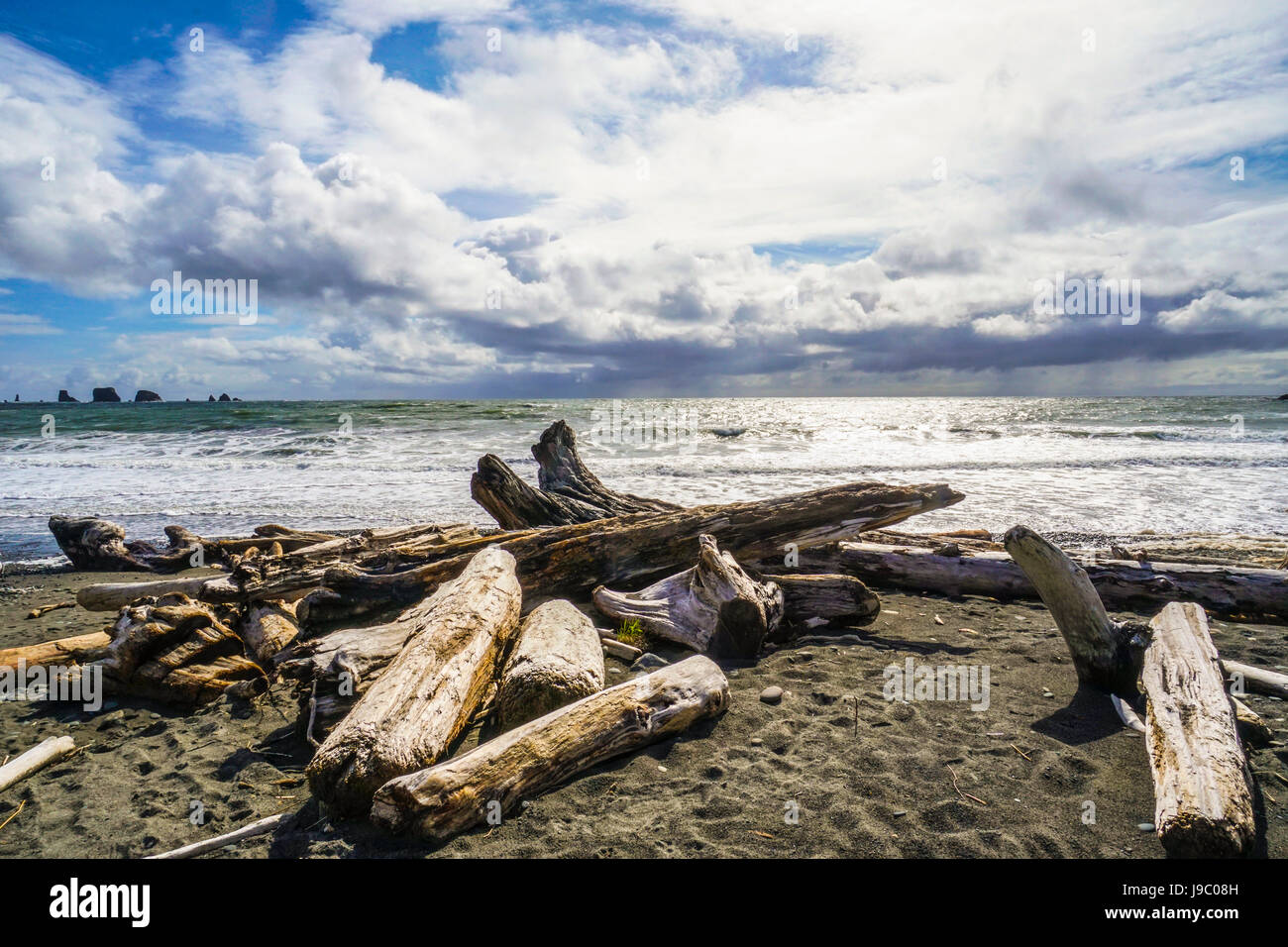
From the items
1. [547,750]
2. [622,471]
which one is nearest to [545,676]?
[547,750]

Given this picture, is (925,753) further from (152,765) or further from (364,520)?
(364,520)

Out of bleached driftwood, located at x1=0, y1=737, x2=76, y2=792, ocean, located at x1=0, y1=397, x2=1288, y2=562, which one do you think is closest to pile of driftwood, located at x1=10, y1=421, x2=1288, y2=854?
bleached driftwood, located at x1=0, y1=737, x2=76, y2=792

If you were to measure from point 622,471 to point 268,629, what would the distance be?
48.4 feet

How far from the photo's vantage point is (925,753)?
3.82 metres

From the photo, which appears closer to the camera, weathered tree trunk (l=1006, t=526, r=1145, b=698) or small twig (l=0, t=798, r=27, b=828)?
small twig (l=0, t=798, r=27, b=828)

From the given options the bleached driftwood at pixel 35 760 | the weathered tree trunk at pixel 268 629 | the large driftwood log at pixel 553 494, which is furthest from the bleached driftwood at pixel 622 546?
the bleached driftwood at pixel 35 760

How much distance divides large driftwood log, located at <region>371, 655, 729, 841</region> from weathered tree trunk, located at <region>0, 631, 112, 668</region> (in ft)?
12.7

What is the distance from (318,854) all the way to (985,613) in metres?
5.94

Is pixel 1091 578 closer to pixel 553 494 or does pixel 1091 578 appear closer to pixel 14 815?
pixel 553 494

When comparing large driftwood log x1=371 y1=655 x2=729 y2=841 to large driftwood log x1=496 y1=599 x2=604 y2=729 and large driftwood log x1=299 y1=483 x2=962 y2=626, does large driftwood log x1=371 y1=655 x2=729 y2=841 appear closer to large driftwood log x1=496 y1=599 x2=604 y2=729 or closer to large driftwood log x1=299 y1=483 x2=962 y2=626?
large driftwood log x1=496 y1=599 x2=604 y2=729

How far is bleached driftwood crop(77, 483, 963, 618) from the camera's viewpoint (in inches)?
234

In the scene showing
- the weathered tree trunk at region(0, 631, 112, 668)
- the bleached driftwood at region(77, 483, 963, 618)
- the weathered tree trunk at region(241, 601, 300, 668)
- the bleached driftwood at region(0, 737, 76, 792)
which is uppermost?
the bleached driftwood at region(77, 483, 963, 618)

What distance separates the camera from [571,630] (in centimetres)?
487

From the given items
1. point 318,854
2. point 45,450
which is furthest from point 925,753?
point 45,450
